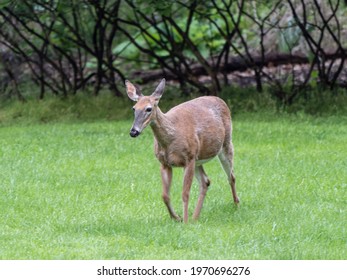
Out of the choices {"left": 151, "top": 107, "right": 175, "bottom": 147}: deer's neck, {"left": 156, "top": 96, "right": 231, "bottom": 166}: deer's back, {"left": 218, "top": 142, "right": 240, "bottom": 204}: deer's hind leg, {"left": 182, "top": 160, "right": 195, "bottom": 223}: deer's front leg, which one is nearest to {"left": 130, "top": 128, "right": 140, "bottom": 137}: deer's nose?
{"left": 151, "top": 107, "right": 175, "bottom": 147}: deer's neck

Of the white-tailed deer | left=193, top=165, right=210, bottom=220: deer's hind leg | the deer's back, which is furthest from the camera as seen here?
left=193, top=165, right=210, bottom=220: deer's hind leg

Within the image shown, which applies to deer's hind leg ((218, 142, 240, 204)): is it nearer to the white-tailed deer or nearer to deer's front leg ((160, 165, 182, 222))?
the white-tailed deer

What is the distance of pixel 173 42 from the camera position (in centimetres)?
1844

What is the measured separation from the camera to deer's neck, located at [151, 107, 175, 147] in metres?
8.80


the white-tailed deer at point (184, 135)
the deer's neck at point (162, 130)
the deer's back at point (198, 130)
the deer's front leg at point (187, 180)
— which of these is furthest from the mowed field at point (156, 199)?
the deer's neck at point (162, 130)

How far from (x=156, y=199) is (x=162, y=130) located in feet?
4.63

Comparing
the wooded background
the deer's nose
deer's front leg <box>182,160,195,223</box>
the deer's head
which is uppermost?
the deer's head

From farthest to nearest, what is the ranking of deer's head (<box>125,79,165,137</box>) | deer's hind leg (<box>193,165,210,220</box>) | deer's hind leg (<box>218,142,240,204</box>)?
deer's hind leg (<box>218,142,240,204</box>), deer's hind leg (<box>193,165,210,220</box>), deer's head (<box>125,79,165,137</box>)

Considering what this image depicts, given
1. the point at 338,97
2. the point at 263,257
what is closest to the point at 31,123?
the point at 338,97

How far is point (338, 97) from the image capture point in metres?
17.5

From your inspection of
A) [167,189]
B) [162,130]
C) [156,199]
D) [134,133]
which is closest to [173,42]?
[156,199]

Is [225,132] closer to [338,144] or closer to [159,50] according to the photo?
[338,144]

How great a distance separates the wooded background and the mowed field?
10.2 feet
